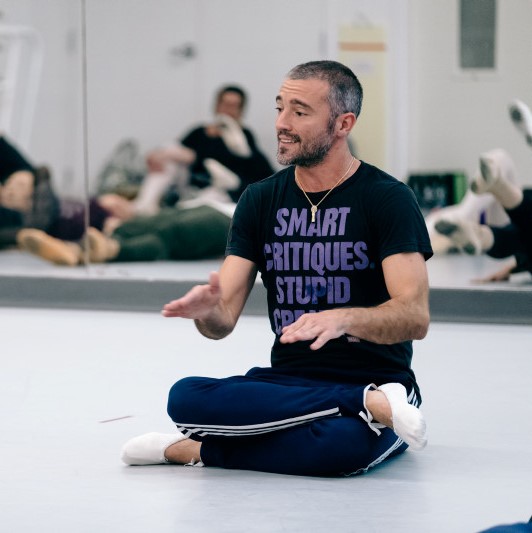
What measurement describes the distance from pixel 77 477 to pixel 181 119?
18.9 ft

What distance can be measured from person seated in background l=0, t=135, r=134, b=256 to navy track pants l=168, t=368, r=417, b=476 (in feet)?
11.8

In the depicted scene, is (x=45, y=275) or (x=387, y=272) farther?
(x=45, y=275)

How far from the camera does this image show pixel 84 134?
6176 millimetres

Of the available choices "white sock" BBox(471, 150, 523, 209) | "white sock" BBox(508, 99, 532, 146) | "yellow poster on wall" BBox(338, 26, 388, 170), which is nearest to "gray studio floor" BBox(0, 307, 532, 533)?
"white sock" BBox(471, 150, 523, 209)

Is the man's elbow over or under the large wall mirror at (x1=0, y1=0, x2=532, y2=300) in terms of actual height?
under

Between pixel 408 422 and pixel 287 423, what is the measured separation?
0.29 metres

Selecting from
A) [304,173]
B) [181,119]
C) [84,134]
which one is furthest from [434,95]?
[304,173]

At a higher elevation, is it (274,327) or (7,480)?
(274,327)

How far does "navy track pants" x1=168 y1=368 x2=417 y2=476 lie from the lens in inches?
107

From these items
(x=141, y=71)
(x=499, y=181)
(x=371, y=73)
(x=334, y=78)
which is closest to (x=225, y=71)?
(x=141, y=71)

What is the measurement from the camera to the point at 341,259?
283 centimetres

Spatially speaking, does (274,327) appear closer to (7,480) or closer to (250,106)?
(7,480)

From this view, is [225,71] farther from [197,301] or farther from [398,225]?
[197,301]

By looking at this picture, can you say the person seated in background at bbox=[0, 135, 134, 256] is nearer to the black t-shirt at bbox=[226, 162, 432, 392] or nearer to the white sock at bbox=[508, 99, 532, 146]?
the white sock at bbox=[508, 99, 532, 146]
